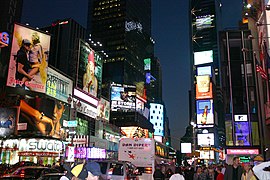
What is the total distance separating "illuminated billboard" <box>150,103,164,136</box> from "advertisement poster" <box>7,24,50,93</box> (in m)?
92.2

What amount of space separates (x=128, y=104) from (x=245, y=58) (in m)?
44.4

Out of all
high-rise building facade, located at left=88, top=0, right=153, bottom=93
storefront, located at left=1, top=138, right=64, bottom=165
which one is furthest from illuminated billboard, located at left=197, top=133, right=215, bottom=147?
high-rise building facade, located at left=88, top=0, right=153, bottom=93


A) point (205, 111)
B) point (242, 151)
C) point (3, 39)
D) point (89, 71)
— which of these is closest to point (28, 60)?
point (3, 39)

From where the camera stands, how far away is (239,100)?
49.7 m

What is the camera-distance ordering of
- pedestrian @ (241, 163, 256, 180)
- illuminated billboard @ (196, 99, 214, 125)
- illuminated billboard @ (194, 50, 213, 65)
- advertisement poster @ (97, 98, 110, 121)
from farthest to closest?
illuminated billboard @ (194, 50, 213, 65)
illuminated billboard @ (196, 99, 214, 125)
advertisement poster @ (97, 98, 110, 121)
pedestrian @ (241, 163, 256, 180)

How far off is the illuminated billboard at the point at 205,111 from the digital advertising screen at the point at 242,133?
17.4m

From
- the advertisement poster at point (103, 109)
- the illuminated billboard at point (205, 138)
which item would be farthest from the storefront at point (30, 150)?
the illuminated billboard at point (205, 138)

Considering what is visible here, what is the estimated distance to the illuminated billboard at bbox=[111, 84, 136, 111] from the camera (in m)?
87.1

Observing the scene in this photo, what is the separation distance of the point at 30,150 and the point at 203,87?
1680 inches

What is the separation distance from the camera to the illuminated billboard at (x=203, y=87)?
6685 centimetres

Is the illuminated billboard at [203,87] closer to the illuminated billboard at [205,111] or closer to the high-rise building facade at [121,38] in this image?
the illuminated billboard at [205,111]

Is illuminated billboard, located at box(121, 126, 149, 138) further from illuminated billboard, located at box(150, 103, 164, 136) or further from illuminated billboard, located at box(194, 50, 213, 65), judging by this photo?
illuminated billboard, located at box(150, 103, 164, 136)

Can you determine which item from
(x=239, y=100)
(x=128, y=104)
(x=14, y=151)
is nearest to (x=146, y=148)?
(x=14, y=151)

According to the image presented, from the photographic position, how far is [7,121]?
120 ft
